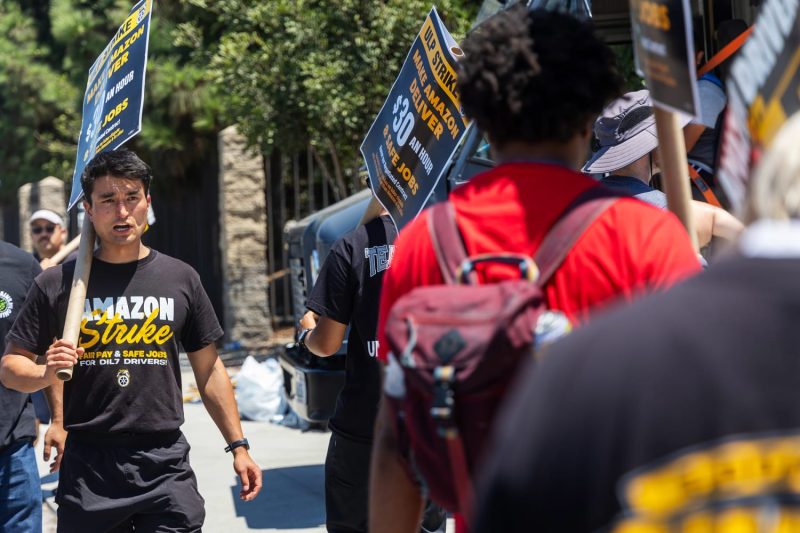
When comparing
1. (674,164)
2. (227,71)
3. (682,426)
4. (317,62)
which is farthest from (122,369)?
(227,71)

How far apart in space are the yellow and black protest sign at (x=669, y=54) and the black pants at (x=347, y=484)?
2591 millimetres

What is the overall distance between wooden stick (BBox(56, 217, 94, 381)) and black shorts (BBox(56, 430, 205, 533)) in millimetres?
318

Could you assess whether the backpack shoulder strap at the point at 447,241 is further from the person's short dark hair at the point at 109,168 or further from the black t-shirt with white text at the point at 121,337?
the person's short dark hair at the point at 109,168

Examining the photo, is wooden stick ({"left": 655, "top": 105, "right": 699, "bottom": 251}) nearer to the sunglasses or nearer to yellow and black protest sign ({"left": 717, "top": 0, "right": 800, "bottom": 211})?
yellow and black protest sign ({"left": 717, "top": 0, "right": 800, "bottom": 211})

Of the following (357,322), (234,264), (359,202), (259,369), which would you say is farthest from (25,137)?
(357,322)

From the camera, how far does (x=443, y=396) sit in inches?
76.3

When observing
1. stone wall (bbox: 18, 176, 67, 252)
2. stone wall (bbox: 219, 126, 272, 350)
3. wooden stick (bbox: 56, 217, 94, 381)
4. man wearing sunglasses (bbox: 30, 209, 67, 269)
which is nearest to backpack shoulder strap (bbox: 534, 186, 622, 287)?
wooden stick (bbox: 56, 217, 94, 381)

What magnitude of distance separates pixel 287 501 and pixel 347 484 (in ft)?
9.19

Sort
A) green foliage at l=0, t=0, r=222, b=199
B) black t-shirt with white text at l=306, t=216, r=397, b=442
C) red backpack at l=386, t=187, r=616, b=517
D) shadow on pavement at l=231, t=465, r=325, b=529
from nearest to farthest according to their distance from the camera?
red backpack at l=386, t=187, r=616, b=517 < black t-shirt with white text at l=306, t=216, r=397, b=442 < shadow on pavement at l=231, t=465, r=325, b=529 < green foliage at l=0, t=0, r=222, b=199

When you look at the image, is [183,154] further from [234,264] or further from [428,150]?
[428,150]

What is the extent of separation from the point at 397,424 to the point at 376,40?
360 inches

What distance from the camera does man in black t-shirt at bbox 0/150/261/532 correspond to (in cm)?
407

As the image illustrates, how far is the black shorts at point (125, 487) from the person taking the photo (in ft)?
13.3

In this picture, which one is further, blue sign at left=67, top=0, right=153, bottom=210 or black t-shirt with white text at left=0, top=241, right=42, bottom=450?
black t-shirt with white text at left=0, top=241, right=42, bottom=450
